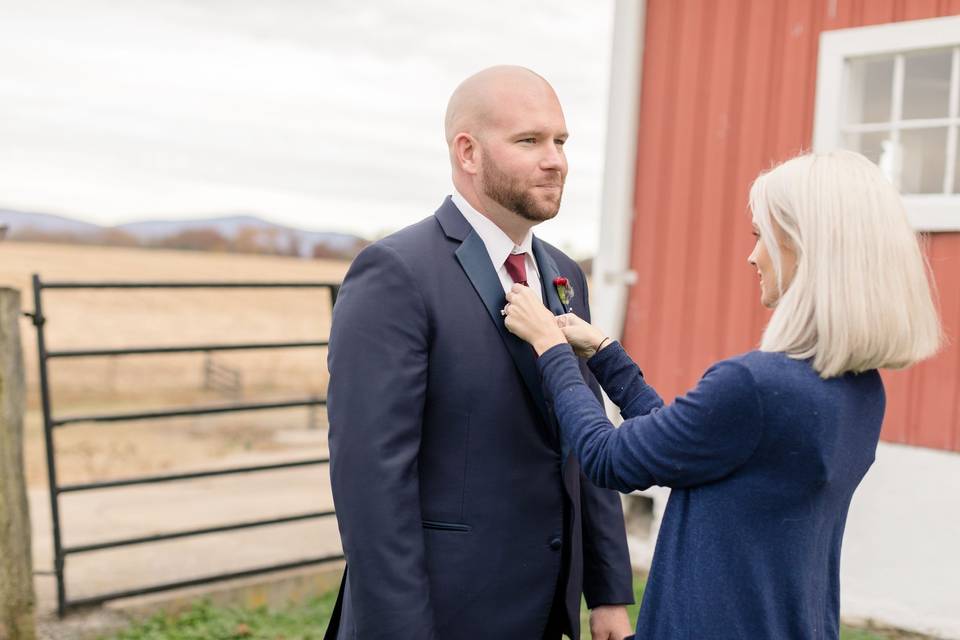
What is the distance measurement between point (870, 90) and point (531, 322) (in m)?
3.72

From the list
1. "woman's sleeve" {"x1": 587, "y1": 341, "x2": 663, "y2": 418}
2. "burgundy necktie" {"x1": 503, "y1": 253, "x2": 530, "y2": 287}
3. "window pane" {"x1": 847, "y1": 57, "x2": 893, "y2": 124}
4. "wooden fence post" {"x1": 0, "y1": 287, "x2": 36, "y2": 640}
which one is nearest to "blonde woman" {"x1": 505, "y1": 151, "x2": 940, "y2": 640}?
"woman's sleeve" {"x1": 587, "y1": 341, "x2": 663, "y2": 418}

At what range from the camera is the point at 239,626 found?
14.5 feet

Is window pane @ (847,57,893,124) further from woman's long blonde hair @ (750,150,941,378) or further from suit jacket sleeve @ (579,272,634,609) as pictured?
woman's long blonde hair @ (750,150,941,378)

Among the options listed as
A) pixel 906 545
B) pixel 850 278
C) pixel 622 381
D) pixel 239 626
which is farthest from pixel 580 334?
pixel 906 545

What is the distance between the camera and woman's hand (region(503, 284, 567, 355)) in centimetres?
195

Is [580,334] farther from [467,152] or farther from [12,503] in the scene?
[12,503]

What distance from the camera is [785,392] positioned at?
162cm

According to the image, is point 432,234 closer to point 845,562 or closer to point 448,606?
point 448,606

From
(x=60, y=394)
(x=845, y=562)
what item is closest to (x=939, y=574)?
(x=845, y=562)

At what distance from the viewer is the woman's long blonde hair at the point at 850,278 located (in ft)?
5.36

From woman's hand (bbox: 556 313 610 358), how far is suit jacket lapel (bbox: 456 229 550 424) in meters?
0.12

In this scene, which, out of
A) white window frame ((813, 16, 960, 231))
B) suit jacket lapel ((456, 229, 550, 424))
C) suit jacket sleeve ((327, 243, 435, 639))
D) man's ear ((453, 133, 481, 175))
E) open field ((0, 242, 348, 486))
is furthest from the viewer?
open field ((0, 242, 348, 486))

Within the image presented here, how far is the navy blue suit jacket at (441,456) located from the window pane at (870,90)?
3507 mm

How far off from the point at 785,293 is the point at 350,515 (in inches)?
37.8
